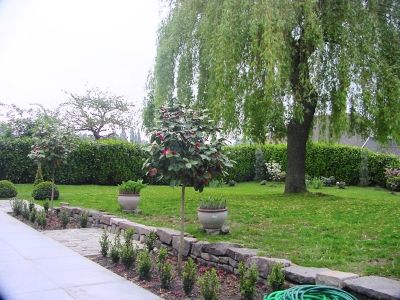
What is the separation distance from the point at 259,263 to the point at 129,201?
16.3 ft

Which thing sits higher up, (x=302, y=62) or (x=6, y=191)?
(x=302, y=62)

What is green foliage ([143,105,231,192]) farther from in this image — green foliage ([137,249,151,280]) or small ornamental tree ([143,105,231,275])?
green foliage ([137,249,151,280])

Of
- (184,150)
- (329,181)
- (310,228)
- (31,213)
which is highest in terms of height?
(184,150)

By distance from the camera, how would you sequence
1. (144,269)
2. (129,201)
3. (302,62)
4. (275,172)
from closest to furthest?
1. (144,269)
2. (129,201)
3. (302,62)
4. (275,172)

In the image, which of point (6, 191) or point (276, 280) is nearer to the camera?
point (276, 280)

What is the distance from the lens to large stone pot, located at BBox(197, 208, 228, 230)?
21.6 ft

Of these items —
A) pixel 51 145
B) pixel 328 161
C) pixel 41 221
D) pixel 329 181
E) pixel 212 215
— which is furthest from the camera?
pixel 328 161

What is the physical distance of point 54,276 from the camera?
480 centimetres

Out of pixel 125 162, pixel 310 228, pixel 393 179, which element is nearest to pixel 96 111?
pixel 125 162

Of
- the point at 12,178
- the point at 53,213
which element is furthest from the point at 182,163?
the point at 12,178

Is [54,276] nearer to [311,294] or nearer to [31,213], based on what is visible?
[311,294]

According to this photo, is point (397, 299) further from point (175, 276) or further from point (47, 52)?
point (47, 52)

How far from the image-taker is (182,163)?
16.5 feet

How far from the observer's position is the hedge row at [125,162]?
16.5 meters
